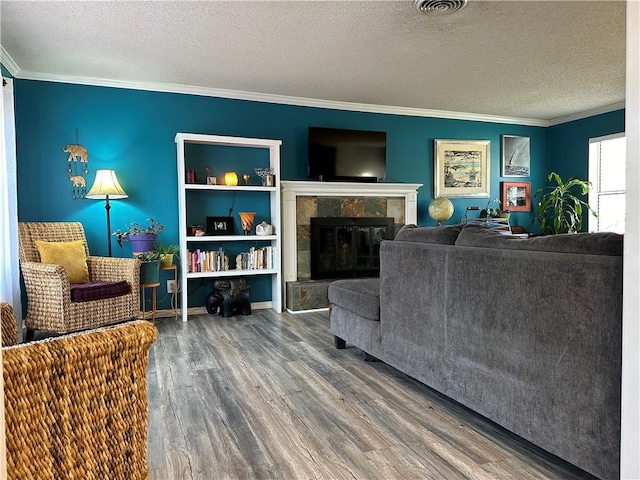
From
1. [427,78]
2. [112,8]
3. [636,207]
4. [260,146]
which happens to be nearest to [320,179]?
[260,146]

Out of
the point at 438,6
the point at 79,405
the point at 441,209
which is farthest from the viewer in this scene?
the point at 441,209

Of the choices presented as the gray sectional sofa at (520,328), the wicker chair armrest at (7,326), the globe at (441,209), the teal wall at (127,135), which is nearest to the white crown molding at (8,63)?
the teal wall at (127,135)

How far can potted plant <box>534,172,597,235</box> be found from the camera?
6.10 meters

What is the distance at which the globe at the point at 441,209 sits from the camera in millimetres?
5816

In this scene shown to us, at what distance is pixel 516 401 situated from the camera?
1881mm

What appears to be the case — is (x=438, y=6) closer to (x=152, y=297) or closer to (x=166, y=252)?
(x=166, y=252)

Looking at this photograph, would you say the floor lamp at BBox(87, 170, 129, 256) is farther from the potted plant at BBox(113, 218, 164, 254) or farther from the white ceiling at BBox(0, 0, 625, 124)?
the white ceiling at BBox(0, 0, 625, 124)

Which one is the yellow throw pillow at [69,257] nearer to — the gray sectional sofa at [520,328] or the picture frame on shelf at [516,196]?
the gray sectional sofa at [520,328]

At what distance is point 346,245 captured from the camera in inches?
213

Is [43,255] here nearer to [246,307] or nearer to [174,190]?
[174,190]

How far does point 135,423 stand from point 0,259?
10.5 feet

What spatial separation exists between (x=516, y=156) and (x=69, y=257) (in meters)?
6.00

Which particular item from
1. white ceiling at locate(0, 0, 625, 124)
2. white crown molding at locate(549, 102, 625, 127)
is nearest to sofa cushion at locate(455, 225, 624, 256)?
white ceiling at locate(0, 0, 625, 124)

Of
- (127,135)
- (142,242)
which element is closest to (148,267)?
(142,242)
